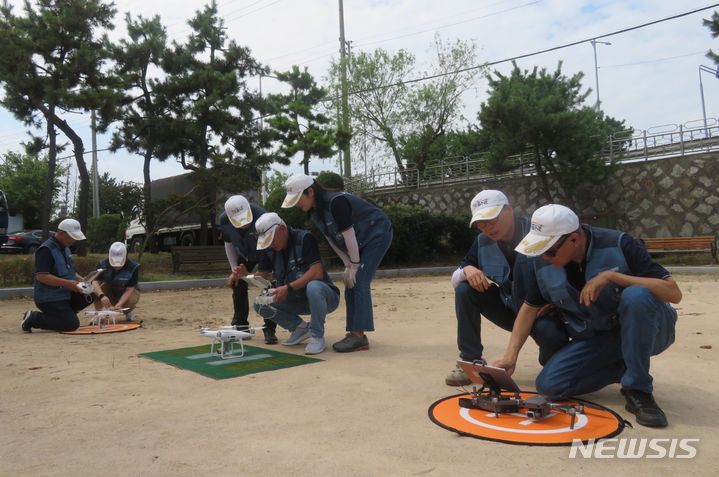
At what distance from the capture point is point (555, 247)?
9.41ft

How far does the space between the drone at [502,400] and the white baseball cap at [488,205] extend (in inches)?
33.5

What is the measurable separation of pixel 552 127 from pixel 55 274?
15.5m

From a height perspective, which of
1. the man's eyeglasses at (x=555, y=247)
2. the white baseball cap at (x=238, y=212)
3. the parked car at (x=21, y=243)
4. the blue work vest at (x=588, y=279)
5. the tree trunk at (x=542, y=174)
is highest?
the tree trunk at (x=542, y=174)

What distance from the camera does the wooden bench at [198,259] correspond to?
16.0 m

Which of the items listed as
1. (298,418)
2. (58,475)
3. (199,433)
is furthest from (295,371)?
(58,475)

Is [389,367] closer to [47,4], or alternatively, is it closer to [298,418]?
[298,418]

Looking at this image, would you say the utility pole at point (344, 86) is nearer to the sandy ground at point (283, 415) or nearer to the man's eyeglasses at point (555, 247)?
the sandy ground at point (283, 415)

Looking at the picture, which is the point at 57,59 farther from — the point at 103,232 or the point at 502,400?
the point at 502,400

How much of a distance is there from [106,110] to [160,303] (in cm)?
856

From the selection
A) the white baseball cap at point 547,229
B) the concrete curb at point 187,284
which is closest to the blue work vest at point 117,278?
the concrete curb at point 187,284

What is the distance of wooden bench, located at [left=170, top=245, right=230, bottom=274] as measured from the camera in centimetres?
1599

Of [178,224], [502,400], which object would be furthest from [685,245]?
[178,224]

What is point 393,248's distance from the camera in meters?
18.5

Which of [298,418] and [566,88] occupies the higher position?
[566,88]
